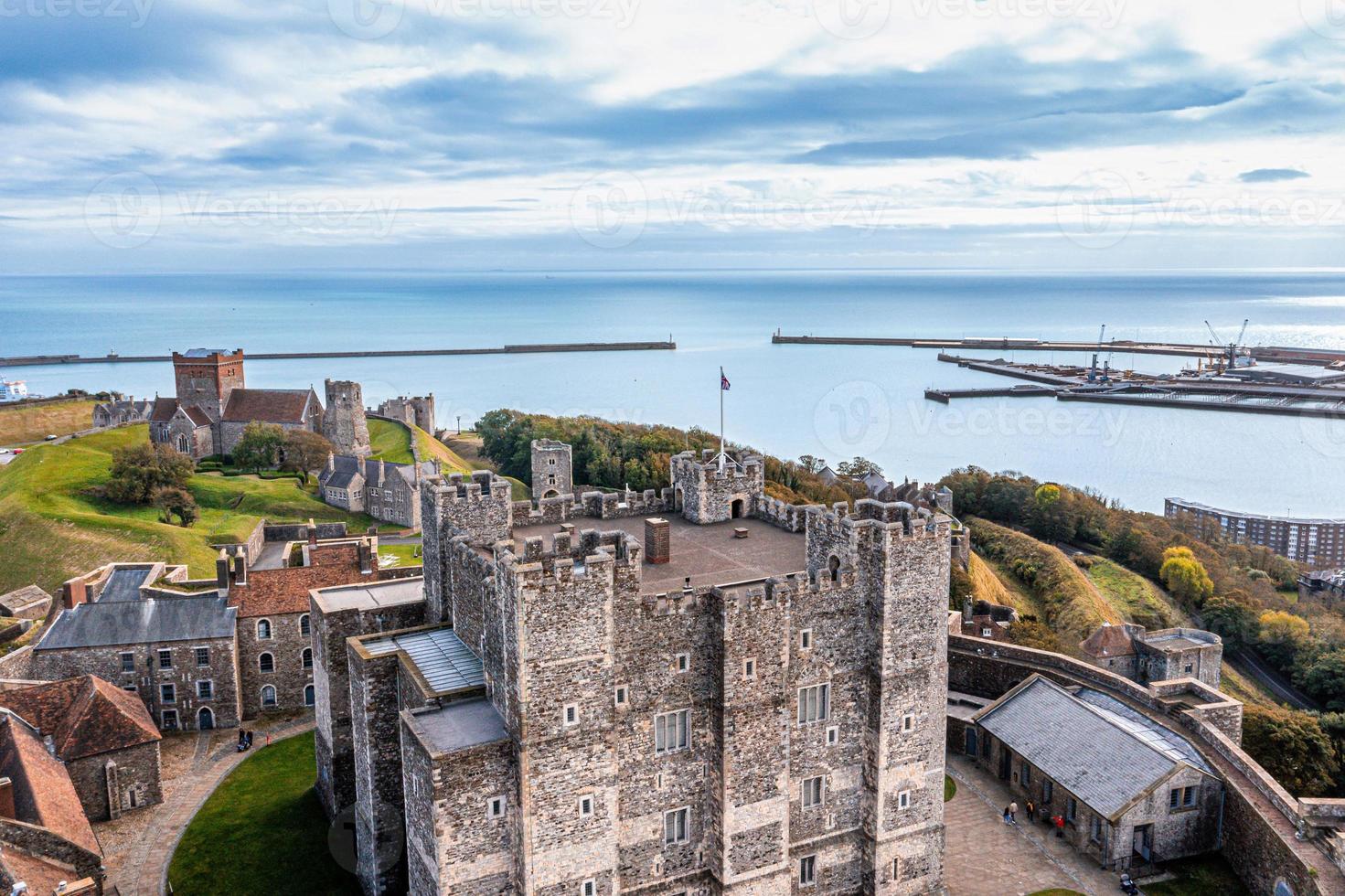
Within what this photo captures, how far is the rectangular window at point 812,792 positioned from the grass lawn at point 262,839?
1585cm

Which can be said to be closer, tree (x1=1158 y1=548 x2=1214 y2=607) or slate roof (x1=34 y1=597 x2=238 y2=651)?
slate roof (x1=34 y1=597 x2=238 y2=651)

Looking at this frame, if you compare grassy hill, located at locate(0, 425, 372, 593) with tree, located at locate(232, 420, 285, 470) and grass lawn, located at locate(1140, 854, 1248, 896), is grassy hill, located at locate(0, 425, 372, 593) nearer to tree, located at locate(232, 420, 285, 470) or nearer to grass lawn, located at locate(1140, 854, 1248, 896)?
tree, located at locate(232, 420, 285, 470)

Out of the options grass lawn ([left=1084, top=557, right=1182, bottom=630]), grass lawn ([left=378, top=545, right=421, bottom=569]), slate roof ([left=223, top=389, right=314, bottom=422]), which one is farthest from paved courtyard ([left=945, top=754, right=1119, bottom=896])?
slate roof ([left=223, top=389, right=314, bottom=422])

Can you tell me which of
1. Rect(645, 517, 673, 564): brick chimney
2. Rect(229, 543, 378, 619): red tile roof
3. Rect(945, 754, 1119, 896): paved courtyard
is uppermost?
Rect(645, 517, 673, 564): brick chimney

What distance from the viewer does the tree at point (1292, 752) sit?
4097cm

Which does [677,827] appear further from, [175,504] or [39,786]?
[175,504]

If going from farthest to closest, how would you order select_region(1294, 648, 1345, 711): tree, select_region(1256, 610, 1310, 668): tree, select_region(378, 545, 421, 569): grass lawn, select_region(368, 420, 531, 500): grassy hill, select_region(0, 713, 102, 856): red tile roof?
1. select_region(368, 420, 531, 500): grassy hill
2. select_region(378, 545, 421, 569): grass lawn
3. select_region(1256, 610, 1310, 668): tree
4. select_region(1294, 648, 1345, 711): tree
5. select_region(0, 713, 102, 856): red tile roof

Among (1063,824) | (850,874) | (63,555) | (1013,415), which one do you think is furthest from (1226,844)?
(1013,415)

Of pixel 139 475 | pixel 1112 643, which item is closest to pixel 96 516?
pixel 139 475

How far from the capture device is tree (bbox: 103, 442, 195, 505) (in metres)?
79.9

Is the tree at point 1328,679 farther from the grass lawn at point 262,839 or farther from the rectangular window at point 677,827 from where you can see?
the grass lawn at point 262,839

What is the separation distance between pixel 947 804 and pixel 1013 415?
129402mm

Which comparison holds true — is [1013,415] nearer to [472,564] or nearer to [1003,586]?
[1003,586]

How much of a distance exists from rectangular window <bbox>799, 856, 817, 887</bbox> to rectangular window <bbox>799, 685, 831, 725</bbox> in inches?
188
